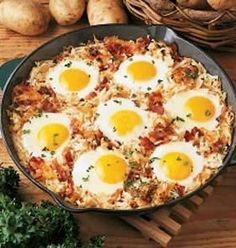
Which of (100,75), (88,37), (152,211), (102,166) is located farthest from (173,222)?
(88,37)

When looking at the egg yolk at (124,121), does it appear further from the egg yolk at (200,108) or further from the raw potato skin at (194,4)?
the raw potato skin at (194,4)

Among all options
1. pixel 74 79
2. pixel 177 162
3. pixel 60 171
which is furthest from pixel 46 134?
pixel 177 162

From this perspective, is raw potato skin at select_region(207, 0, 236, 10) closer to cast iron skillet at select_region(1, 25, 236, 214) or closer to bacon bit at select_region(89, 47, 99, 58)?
cast iron skillet at select_region(1, 25, 236, 214)

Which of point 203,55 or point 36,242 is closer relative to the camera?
point 36,242

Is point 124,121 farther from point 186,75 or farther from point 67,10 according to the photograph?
point 67,10

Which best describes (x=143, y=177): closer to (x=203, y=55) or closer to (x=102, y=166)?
(x=102, y=166)

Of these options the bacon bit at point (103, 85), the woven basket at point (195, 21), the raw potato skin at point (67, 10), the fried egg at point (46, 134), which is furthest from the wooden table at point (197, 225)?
the raw potato skin at point (67, 10)
